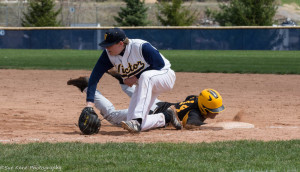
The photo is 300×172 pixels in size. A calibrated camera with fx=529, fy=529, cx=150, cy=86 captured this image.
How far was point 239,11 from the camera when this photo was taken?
40.1 metres

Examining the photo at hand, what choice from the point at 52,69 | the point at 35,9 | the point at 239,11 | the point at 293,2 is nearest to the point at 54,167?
the point at 52,69

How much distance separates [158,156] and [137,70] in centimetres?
168

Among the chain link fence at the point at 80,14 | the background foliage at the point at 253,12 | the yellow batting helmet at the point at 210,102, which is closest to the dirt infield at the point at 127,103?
the yellow batting helmet at the point at 210,102

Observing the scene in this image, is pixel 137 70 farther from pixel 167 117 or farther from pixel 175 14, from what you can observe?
pixel 175 14

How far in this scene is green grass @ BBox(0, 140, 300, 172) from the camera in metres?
4.18

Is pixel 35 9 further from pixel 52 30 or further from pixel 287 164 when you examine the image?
pixel 287 164

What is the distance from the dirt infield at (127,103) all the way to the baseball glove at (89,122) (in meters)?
0.10

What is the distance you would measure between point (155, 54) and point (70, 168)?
2117 millimetres

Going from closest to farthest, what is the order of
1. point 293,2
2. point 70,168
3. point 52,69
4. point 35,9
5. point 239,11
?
point 70,168 < point 52,69 < point 239,11 < point 35,9 < point 293,2

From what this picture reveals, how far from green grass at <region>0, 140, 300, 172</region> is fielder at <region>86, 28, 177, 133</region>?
0.76 metres

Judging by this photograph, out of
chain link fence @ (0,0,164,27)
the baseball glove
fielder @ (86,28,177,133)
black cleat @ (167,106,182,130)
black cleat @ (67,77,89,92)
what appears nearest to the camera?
fielder @ (86,28,177,133)

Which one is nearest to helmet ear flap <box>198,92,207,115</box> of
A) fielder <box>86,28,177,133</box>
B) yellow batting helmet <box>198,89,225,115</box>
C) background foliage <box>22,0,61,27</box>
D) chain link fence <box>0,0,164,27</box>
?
yellow batting helmet <box>198,89,225,115</box>

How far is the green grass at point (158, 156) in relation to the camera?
165 inches

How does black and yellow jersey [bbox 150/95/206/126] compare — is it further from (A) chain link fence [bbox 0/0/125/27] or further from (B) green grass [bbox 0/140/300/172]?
(A) chain link fence [bbox 0/0/125/27]
